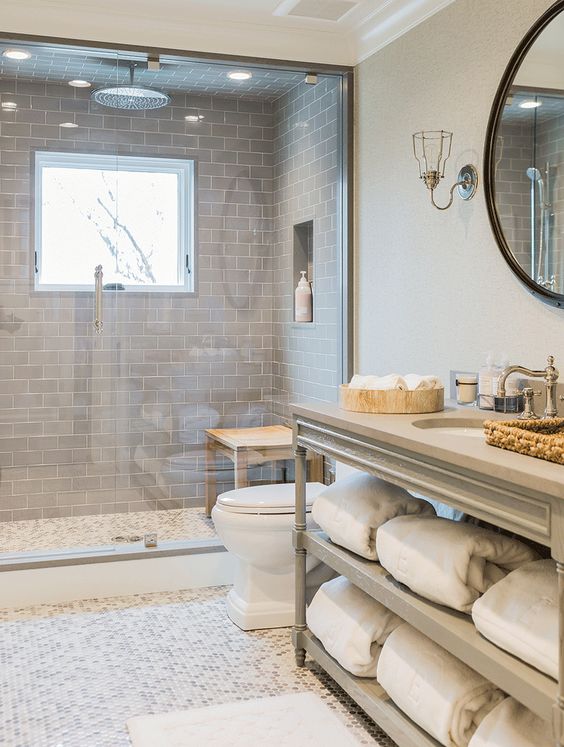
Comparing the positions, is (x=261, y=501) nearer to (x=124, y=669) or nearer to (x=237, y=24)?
(x=124, y=669)

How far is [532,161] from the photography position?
2.46m

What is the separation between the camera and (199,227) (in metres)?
3.60

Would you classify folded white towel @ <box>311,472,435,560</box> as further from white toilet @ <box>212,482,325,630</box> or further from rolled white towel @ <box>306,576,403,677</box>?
white toilet @ <box>212,482,325,630</box>

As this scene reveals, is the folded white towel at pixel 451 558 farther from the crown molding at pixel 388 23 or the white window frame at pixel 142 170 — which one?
the crown molding at pixel 388 23

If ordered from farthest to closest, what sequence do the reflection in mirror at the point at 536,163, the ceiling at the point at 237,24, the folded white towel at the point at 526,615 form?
the ceiling at the point at 237,24, the reflection in mirror at the point at 536,163, the folded white towel at the point at 526,615

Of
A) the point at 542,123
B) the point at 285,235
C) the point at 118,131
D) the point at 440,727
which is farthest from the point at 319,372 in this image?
the point at 440,727

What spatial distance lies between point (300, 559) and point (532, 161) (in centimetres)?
145

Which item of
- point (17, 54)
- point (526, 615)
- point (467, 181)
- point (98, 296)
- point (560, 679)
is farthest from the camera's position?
point (98, 296)

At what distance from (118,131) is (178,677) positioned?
2192 mm

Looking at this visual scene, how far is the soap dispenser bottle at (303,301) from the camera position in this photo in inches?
148

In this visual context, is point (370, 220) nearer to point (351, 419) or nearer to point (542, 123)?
point (542, 123)

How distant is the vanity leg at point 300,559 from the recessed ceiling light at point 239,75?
179 cm

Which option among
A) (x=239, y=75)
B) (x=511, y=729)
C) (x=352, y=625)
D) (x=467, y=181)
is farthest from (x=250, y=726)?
(x=239, y=75)

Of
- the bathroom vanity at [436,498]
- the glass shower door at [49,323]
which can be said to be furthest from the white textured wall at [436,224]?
the glass shower door at [49,323]
